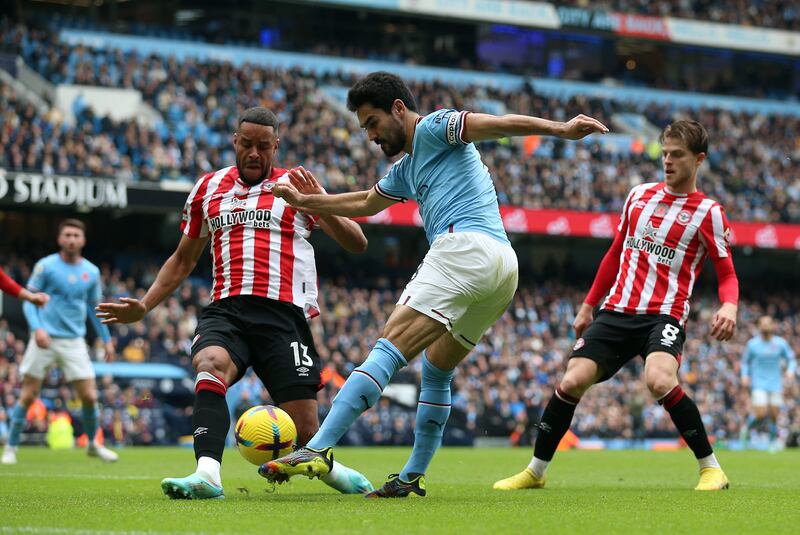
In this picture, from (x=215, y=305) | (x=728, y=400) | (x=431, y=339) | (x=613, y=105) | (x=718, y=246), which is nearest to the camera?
(x=431, y=339)

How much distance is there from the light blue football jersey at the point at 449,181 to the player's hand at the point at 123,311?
1.82 metres

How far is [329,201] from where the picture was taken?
6555mm

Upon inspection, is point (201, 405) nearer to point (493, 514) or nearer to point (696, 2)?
point (493, 514)

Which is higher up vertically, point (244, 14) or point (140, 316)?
point (244, 14)

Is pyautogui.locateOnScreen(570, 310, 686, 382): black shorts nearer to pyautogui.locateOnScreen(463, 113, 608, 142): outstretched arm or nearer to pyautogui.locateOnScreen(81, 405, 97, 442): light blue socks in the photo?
pyautogui.locateOnScreen(463, 113, 608, 142): outstretched arm

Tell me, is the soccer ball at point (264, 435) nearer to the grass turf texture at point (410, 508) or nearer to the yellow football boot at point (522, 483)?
the grass turf texture at point (410, 508)

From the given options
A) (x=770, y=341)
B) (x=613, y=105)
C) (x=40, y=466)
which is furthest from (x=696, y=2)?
(x=40, y=466)

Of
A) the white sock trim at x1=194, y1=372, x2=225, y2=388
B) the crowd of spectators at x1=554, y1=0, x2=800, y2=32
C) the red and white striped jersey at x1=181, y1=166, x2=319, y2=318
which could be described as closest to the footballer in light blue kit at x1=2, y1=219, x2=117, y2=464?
the red and white striped jersey at x1=181, y1=166, x2=319, y2=318

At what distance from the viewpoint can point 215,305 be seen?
23.0ft

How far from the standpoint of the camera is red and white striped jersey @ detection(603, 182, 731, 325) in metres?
7.94

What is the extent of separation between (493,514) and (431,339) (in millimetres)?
1089

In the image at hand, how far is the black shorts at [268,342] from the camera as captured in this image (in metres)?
6.82

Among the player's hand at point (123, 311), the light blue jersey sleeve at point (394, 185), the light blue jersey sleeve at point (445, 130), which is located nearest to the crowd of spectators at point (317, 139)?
the player's hand at point (123, 311)

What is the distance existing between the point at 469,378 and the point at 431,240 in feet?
66.7
